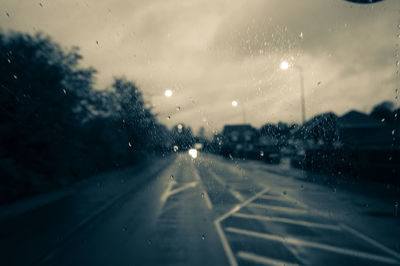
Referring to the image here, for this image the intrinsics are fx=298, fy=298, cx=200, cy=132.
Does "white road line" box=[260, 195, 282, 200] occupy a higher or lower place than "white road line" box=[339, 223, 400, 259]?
higher

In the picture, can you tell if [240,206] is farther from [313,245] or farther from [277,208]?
[313,245]

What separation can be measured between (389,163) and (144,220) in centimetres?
1178

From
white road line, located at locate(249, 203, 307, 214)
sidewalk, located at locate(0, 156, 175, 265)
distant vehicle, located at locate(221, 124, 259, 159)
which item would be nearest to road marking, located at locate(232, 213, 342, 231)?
white road line, located at locate(249, 203, 307, 214)

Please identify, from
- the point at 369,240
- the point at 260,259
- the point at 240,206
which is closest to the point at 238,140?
the point at 240,206

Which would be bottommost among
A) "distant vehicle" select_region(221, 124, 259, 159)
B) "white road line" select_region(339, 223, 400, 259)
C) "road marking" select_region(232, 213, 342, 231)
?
"white road line" select_region(339, 223, 400, 259)

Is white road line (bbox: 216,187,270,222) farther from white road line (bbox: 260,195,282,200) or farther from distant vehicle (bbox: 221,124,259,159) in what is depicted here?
distant vehicle (bbox: 221,124,259,159)

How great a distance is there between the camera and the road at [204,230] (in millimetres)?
5387

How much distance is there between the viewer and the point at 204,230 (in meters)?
7.31

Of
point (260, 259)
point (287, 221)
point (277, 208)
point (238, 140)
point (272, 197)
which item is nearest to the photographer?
point (260, 259)

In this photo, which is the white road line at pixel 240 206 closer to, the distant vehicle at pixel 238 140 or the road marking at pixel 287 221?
the road marking at pixel 287 221

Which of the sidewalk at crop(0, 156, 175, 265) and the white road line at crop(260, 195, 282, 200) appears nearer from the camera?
the sidewalk at crop(0, 156, 175, 265)

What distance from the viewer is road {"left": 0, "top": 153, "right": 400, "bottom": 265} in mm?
5387

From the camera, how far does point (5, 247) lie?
6262mm

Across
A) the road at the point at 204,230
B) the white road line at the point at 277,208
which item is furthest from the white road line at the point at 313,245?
the white road line at the point at 277,208
